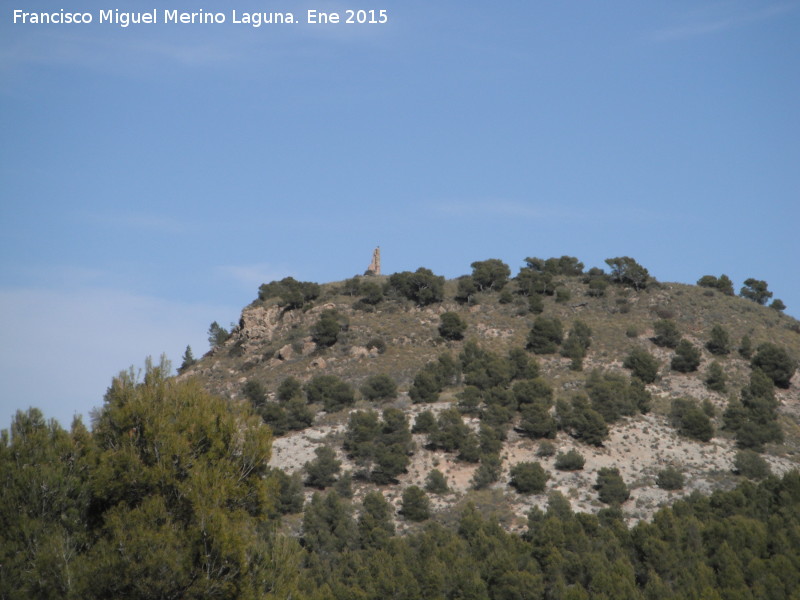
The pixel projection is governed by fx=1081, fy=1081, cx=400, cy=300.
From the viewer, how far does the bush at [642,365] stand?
278 feet

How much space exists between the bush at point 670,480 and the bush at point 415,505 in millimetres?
15352

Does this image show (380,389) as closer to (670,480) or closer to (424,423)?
(424,423)

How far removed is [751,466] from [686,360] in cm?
1600

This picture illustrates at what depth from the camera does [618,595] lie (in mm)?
46938

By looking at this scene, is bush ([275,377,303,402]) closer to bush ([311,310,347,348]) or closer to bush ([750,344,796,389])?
bush ([311,310,347,348])

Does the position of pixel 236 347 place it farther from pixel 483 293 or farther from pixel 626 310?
pixel 626 310

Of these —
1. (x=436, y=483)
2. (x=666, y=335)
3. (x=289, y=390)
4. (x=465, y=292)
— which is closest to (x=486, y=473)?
(x=436, y=483)

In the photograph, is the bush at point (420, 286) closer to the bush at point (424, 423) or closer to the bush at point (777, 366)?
the bush at point (424, 423)

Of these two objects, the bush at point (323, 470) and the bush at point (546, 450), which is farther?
the bush at point (546, 450)

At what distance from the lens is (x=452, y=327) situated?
9200 centimetres

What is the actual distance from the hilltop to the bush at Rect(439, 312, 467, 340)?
0.65 feet

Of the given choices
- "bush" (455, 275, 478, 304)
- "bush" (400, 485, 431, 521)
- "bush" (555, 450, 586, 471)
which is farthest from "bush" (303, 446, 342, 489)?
"bush" (455, 275, 478, 304)

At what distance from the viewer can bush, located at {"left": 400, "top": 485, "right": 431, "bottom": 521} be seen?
65750 millimetres

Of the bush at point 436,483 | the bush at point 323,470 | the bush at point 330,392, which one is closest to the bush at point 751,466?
the bush at point 436,483
